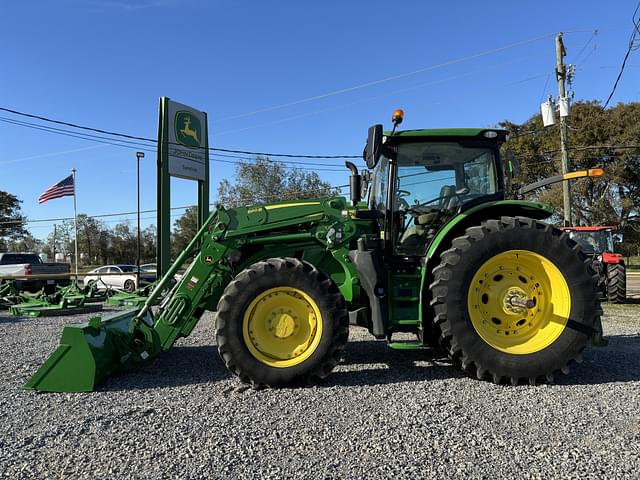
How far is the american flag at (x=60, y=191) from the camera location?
77.6 ft

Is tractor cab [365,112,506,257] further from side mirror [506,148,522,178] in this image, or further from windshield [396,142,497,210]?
side mirror [506,148,522,178]

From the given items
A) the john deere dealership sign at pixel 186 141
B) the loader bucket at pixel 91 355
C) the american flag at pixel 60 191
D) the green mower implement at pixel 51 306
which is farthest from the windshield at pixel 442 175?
the american flag at pixel 60 191

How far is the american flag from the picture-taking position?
23.6m

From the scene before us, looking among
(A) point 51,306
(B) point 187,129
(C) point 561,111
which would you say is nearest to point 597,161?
(C) point 561,111

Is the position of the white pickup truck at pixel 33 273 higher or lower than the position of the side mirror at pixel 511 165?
lower

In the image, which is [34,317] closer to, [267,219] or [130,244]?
[267,219]

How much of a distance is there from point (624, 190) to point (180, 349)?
3190 cm

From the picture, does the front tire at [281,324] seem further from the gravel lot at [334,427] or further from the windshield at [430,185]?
the windshield at [430,185]

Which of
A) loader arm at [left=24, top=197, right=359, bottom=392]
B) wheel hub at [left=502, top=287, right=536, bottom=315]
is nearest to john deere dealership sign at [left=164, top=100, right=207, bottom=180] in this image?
loader arm at [left=24, top=197, right=359, bottom=392]

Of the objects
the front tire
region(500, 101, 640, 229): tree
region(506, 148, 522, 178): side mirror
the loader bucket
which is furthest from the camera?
region(500, 101, 640, 229): tree

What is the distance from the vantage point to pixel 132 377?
4.66 metres

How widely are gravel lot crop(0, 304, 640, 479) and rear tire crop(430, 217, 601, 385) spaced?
273mm

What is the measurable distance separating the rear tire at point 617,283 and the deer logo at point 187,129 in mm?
12084

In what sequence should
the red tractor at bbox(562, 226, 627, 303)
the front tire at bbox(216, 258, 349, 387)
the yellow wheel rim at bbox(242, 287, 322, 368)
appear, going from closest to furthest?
the front tire at bbox(216, 258, 349, 387) → the yellow wheel rim at bbox(242, 287, 322, 368) → the red tractor at bbox(562, 226, 627, 303)
